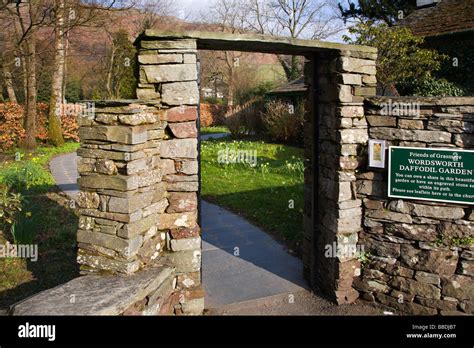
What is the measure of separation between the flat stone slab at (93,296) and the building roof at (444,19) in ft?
40.9

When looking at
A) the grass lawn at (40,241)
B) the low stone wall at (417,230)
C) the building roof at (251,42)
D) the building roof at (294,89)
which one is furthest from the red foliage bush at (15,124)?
the low stone wall at (417,230)

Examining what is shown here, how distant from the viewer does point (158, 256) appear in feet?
12.5

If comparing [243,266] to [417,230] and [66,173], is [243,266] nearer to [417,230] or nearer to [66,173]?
[417,230]

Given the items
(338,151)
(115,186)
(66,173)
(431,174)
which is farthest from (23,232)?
(66,173)

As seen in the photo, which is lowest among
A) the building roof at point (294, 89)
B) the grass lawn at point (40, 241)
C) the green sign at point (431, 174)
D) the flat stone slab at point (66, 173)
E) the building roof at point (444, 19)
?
the grass lawn at point (40, 241)

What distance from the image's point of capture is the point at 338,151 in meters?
4.43

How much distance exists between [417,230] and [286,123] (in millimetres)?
13502

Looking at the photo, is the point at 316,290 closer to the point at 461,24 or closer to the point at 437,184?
the point at 437,184

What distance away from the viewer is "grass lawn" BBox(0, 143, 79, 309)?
4.81 m

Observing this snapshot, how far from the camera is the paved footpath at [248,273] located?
4.61 metres

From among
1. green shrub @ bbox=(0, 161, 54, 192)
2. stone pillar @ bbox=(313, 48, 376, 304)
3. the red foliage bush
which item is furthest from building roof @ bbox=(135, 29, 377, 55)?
the red foliage bush

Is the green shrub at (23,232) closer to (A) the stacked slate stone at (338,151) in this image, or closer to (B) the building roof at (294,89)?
(A) the stacked slate stone at (338,151)
